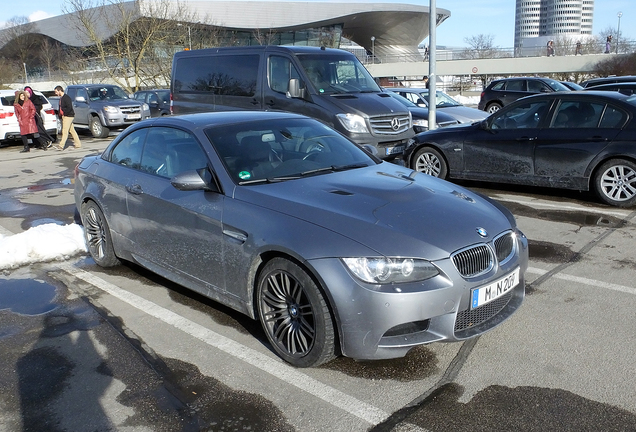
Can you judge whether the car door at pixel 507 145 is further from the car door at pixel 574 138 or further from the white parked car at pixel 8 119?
the white parked car at pixel 8 119

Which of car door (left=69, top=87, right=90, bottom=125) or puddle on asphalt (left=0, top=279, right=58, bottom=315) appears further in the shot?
car door (left=69, top=87, right=90, bottom=125)

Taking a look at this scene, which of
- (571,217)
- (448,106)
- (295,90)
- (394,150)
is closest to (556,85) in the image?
(448,106)

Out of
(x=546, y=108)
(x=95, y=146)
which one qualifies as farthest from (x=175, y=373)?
(x=95, y=146)

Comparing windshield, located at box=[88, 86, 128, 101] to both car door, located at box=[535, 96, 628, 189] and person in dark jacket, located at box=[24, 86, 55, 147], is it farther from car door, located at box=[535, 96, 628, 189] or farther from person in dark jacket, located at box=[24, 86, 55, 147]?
car door, located at box=[535, 96, 628, 189]

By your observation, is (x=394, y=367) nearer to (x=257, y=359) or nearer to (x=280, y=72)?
(x=257, y=359)

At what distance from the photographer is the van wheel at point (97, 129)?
813 inches

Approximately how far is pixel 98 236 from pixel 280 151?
7.67 ft

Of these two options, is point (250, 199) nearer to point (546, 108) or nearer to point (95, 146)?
point (546, 108)

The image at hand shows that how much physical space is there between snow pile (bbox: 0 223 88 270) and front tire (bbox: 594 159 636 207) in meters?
6.47

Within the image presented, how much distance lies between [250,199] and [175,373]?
4.02 ft

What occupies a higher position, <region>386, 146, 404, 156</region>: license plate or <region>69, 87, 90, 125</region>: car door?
<region>69, 87, 90, 125</region>: car door

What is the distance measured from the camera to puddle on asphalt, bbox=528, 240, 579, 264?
5.90 meters

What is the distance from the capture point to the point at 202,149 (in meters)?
4.68

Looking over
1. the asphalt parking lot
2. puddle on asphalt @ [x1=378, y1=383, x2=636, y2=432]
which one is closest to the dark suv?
the asphalt parking lot
